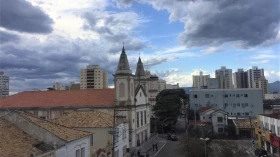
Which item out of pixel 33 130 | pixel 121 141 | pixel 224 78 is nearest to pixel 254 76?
pixel 224 78

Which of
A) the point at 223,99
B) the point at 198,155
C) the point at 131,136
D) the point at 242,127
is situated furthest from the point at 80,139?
the point at 223,99

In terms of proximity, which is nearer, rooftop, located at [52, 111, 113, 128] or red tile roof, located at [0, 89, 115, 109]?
rooftop, located at [52, 111, 113, 128]

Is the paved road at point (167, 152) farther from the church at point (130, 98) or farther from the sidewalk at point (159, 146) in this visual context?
the church at point (130, 98)

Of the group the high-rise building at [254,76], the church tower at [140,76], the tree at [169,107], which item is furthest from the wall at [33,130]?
the high-rise building at [254,76]

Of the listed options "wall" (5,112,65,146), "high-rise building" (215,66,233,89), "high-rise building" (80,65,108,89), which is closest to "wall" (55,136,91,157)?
"wall" (5,112,65,146)

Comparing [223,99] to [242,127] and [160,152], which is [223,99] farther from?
[160,152]

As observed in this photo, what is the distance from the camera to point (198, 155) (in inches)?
1064

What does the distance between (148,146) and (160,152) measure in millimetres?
4991

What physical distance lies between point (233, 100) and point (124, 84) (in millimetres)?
35054

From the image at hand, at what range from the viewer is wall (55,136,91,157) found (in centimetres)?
1848

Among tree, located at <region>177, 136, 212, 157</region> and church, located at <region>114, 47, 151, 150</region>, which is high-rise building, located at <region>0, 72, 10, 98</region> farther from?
tree, located at <region>177, 136, 212, 157</region>

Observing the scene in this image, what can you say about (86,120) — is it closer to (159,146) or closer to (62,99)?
(62,99)

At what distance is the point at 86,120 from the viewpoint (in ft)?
102

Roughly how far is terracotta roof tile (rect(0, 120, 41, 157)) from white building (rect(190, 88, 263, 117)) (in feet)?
187
